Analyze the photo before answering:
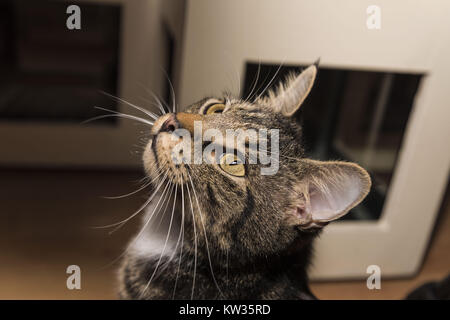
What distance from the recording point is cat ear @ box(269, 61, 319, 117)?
1.62ft

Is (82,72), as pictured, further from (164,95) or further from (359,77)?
(359,77)

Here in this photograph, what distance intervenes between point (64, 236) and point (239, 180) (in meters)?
0.32

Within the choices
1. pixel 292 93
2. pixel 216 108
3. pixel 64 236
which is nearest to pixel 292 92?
pixel 292 93

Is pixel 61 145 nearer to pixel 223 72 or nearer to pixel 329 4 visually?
pixel 223 72

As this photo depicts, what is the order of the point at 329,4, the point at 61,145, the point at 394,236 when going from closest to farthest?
the point at 329,4 < the point at 61,145 < the point at 394,236

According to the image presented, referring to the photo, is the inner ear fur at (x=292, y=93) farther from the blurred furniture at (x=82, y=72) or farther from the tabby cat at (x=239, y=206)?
the blurred furniture at (x=82, y=72)

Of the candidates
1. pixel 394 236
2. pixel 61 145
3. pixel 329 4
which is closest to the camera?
pixel 329 4

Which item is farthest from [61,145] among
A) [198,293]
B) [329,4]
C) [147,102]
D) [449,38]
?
[449,38]

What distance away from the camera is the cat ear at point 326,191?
1.32 ft

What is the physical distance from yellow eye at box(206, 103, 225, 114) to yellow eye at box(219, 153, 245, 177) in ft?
0.27

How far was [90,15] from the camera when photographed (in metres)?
0.44

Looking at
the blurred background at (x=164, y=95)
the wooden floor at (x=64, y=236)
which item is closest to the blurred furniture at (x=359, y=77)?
the blurred background at (x=164, y=95)

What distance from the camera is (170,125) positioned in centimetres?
45
